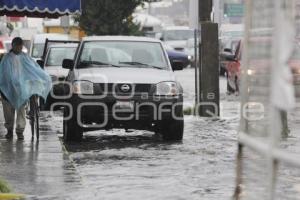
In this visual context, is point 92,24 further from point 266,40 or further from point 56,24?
point 266,40

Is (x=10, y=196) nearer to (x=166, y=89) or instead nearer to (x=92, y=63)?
(x=166, y=89)

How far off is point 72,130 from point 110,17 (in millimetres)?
20855

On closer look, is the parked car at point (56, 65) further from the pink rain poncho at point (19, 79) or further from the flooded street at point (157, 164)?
the pink rain poncho at point (19, 79)

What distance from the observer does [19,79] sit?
44.4 ft

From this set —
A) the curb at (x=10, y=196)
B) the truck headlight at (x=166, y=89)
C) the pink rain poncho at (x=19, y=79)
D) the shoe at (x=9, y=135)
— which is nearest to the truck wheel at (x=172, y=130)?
the truck headlight at (x=166, y=89)

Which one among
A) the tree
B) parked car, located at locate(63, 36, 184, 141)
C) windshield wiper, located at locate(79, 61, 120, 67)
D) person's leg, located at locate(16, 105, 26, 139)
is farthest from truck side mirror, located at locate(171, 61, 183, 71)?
the tree

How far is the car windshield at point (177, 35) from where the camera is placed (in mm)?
52188

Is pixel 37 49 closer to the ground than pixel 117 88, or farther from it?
farther from it

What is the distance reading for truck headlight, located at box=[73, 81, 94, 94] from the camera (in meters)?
13.2

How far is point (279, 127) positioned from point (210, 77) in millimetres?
14191

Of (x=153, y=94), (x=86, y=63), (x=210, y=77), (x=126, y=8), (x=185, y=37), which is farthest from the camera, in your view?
(x=185, y=37)

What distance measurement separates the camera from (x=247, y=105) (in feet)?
14.7

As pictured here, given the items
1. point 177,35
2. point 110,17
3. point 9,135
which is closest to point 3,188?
point 9,135

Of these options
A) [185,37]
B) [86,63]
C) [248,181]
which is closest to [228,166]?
[86,63]
